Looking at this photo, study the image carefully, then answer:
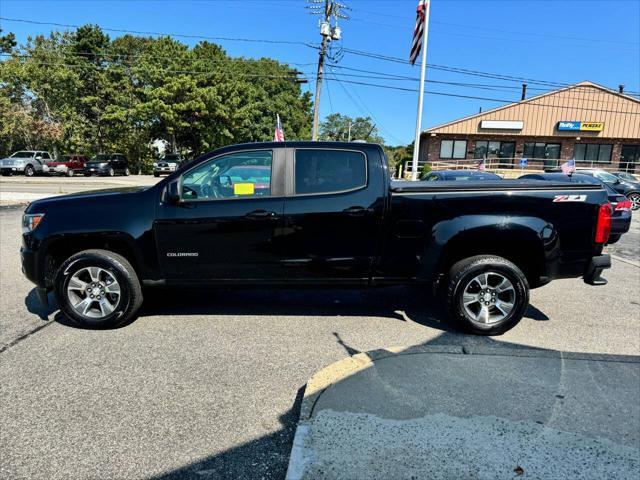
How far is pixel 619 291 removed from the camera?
246 inches

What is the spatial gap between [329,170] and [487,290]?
1.98 m

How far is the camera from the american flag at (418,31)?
58.5ft

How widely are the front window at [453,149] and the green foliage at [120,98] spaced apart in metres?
16.2

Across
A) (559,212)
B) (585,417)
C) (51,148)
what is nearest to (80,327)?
(585,417)

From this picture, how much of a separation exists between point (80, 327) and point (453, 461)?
378 centimetres

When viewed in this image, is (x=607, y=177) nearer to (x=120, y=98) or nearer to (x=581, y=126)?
(x=581, y=126)

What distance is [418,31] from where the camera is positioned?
18594mm

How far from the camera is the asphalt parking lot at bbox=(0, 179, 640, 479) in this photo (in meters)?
2.59

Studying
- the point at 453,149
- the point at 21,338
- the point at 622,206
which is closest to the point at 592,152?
the point at 453,149

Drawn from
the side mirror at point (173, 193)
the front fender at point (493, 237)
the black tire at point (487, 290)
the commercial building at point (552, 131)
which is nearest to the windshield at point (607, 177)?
the front fender at point (493, 237)

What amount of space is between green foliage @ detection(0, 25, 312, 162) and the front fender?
35428 mm

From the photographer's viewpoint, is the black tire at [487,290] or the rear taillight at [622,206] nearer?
the black tire at [487,290]

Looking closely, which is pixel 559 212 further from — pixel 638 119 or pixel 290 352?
pixel 638 119

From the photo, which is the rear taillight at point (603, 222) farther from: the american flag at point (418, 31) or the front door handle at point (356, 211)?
the american flag at point (418, 31)
